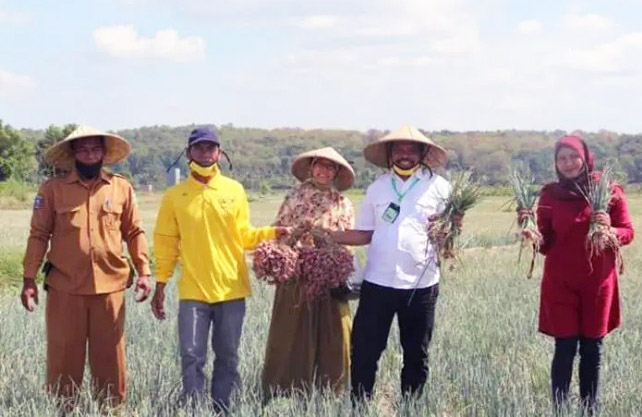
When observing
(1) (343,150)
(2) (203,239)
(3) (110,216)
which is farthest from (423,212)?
(1) (343,150)

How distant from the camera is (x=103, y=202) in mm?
5086

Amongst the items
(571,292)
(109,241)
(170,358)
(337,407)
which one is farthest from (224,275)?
(571,292)

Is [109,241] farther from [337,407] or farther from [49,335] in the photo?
[337,407]

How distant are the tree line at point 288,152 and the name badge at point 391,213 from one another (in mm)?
447

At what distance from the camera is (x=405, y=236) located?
4984 millimetres

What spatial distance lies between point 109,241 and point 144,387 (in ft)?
3.20

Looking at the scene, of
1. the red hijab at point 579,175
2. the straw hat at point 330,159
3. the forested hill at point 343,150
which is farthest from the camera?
the forested hill at point 343,150

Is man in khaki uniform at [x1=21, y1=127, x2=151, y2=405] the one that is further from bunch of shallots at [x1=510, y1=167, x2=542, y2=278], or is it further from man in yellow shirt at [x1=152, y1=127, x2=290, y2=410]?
bunch of shallots at [x1=510, y1=167, x2=542, y2=278]

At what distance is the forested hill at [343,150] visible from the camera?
5.50 meters

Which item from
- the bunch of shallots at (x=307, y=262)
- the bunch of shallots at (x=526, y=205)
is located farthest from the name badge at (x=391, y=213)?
the bunch of shallots at (x=526, y=205)

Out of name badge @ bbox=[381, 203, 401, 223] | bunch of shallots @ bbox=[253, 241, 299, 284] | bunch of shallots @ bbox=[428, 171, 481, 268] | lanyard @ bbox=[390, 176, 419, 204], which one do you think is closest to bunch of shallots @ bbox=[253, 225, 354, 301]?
bunch of shallots @ bbox=[253, 241, 299, 284]

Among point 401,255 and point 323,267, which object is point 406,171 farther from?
point 323,267

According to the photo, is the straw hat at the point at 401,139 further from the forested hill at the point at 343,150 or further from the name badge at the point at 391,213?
the name badge at the point at 391,213

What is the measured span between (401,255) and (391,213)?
0.24 meters
